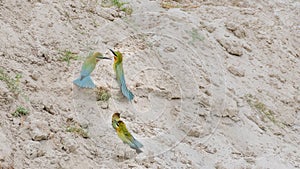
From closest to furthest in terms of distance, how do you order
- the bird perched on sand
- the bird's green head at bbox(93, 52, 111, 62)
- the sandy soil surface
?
the sandy soil surface < the bird perched on sand < the bird's green head at bbox(93, 52, 111, 62)

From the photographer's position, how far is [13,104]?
3406 mm

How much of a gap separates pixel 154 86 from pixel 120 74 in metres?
0.33

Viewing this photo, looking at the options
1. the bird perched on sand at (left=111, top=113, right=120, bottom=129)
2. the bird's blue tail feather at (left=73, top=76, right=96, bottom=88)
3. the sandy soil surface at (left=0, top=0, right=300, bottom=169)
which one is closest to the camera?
the sandy soil surface at (left=0, top=0, right=300, bottom=169)

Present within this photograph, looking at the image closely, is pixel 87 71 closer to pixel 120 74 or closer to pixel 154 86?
pixel 120 74

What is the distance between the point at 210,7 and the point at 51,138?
288 centimetres

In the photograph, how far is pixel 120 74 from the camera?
4.12 metres

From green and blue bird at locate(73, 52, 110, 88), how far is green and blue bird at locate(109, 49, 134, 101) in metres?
0.15

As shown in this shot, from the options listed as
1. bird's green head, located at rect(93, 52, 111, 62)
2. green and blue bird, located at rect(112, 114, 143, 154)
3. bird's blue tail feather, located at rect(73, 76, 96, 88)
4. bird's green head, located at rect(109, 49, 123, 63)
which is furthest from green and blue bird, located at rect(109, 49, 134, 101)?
green and blue bird, located at rect(112, 114, 143, 154)

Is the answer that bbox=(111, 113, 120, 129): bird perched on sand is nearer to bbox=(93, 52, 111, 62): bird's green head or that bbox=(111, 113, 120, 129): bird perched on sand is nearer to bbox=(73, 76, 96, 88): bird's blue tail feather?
bbox=(73, 76, 96, 88): bird's blue tail feather

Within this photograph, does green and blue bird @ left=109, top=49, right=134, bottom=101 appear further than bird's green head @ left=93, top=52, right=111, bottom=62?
No

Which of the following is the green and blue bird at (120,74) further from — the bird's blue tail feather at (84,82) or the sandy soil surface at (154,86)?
the bird's blue tail feather at (84,82)

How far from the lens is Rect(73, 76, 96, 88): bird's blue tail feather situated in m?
3.91

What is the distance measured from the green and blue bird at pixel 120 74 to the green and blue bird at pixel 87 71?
0.49ft

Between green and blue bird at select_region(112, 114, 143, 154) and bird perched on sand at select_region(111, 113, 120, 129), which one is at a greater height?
bird perched on sand at select_region(111, 113, 120, 129)
